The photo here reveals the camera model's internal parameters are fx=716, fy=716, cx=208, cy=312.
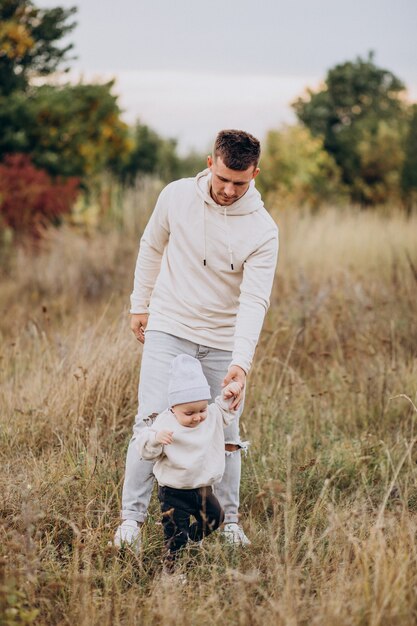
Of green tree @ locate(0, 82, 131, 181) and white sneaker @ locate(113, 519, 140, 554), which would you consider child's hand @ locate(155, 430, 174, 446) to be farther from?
green tree @ locate(0, 82, 131, 181)

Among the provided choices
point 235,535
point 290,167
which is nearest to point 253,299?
point 235,535

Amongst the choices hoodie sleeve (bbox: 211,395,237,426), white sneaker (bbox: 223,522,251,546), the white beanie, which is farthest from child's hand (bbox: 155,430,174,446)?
white sneaker (bbox: 223,522,251,546)

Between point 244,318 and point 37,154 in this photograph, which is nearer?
point 244,318

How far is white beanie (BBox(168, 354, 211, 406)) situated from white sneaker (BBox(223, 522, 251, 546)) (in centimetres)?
77

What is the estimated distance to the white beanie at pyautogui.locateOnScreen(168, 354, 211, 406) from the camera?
298 centimetres

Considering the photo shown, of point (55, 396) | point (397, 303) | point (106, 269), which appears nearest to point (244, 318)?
point (55, 396)

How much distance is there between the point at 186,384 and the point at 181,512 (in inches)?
22.8

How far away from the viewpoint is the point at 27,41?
634 inches

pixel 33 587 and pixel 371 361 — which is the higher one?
pixel 371 361

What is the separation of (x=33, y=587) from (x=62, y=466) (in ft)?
3.36

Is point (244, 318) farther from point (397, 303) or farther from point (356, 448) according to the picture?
point (397, 303)

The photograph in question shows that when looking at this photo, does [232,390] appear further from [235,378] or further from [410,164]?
[410,164]

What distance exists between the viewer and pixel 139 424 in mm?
3361

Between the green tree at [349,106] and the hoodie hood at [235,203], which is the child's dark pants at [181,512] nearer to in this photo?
the hoodie hood at [235,203]
